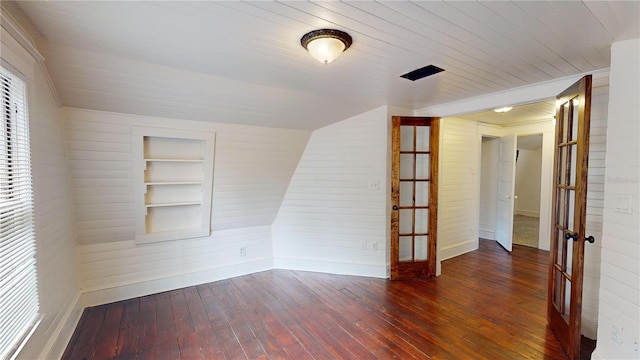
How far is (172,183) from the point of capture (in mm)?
3068

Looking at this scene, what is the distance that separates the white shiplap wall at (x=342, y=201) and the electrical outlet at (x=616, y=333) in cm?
205

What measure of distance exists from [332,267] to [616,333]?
2606 millimetres

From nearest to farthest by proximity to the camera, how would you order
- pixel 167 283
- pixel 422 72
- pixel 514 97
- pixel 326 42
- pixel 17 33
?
pixel 17 33
pixel 326 42
pixel 422 72
pixel 514 97
pixel 167 283

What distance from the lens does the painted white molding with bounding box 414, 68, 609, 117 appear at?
7.64ft

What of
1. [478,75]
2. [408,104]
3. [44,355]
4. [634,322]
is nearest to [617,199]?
[634,322]

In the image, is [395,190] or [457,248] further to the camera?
[457,248]

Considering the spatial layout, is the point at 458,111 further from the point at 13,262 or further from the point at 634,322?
the point at 13,262

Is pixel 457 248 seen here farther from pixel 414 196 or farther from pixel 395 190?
pixel 395 190

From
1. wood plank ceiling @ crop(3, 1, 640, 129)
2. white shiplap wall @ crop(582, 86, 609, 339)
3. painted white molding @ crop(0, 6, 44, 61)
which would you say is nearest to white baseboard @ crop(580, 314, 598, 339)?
white shiplap wall @ crop(582, 86, 609, 339)

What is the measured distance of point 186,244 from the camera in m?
3.35

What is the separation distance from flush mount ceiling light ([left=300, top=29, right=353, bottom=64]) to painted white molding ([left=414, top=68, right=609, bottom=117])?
2000 millimetres

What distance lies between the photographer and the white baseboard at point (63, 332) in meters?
1.90

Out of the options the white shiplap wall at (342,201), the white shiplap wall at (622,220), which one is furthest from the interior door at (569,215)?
the white shiplap wall at (342,201)

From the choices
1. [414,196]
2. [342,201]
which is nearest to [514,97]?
[414,196]
